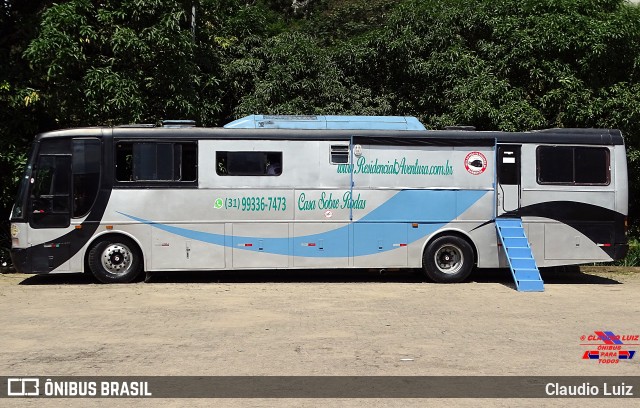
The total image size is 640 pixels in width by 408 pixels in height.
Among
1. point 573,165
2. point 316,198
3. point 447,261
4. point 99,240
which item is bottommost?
point 447,261

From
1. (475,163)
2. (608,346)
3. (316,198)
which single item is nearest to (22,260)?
(316,198)

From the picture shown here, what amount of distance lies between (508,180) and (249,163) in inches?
209

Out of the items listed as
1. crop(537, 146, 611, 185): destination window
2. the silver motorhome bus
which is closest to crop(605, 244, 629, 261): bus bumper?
the silver motorhome bus

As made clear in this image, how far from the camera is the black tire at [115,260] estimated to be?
16.8 m

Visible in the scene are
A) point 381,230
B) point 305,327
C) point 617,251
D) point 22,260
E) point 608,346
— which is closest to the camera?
point 608,346

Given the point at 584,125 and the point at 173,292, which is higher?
the point at 584,125

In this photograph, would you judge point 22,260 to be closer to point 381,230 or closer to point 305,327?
point 381,230

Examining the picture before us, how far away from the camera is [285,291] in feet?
52.6

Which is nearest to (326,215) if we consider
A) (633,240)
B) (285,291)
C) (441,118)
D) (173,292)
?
(285,291)

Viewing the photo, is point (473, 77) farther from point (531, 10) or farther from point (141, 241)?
point (141, 241)

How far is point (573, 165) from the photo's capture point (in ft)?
58.1

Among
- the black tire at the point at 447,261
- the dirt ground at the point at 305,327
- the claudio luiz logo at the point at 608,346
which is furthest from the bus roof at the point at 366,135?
the claudio luiz logo at the point at 608,346

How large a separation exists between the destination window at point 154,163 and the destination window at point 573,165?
7093mm

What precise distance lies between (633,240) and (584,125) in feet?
11.7
